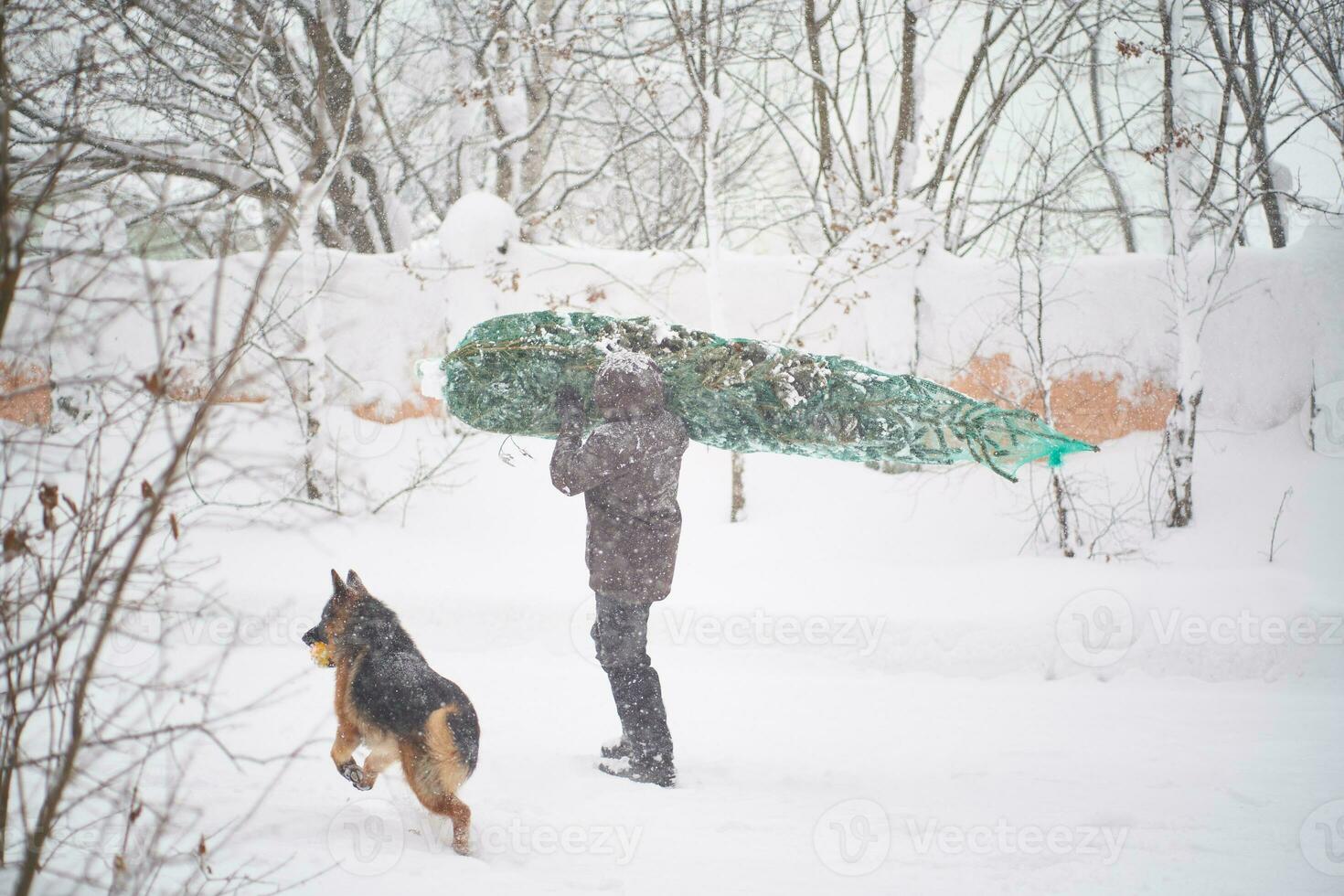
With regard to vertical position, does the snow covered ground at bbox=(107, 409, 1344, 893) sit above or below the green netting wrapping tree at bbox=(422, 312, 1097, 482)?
below

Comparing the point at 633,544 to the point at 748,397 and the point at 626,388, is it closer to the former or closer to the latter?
the point at 626,388

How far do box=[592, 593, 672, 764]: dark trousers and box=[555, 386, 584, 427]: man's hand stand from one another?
0.76m

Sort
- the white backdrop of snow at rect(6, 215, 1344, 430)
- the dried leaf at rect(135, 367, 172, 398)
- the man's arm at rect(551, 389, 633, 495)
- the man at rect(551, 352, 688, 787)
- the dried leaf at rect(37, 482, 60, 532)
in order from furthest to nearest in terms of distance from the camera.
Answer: the white backdrop of snow at rect(6, 215, 1344, 430)
the man at rect(551, 352, 688, 787)
the man's arm at rect(551, 389, 633, 495)
the dried leaf at rect(37, 482, 60, 532)
the dried leaf at rect(135, 367, 172, 398)

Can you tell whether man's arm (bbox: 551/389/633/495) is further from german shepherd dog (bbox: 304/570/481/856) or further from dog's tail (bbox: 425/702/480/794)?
dog's tail (bbox: 425/702/480/794)

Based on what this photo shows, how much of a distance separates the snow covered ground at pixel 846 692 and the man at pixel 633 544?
0.93ft

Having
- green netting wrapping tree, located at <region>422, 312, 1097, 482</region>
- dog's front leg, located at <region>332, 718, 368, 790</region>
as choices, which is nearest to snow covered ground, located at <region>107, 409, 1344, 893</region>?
dog's front leg, located at <region>332, 718, 368, 790</region>

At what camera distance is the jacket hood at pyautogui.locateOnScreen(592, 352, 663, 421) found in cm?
361

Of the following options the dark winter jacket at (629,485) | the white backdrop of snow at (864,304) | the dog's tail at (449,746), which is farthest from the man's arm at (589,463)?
the white backdrop of snow at (864,304)

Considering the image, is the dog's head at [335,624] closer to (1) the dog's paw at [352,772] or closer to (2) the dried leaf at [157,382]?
(1) the dog's paw at [352,772]

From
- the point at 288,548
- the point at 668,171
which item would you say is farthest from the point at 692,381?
the point at 668,171

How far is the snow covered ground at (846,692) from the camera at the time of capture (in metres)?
3.01

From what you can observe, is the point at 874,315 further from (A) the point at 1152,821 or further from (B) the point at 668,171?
(B) the point at 668,171

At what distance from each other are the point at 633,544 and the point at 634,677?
0.57 metres

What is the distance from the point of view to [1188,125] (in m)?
7.45
